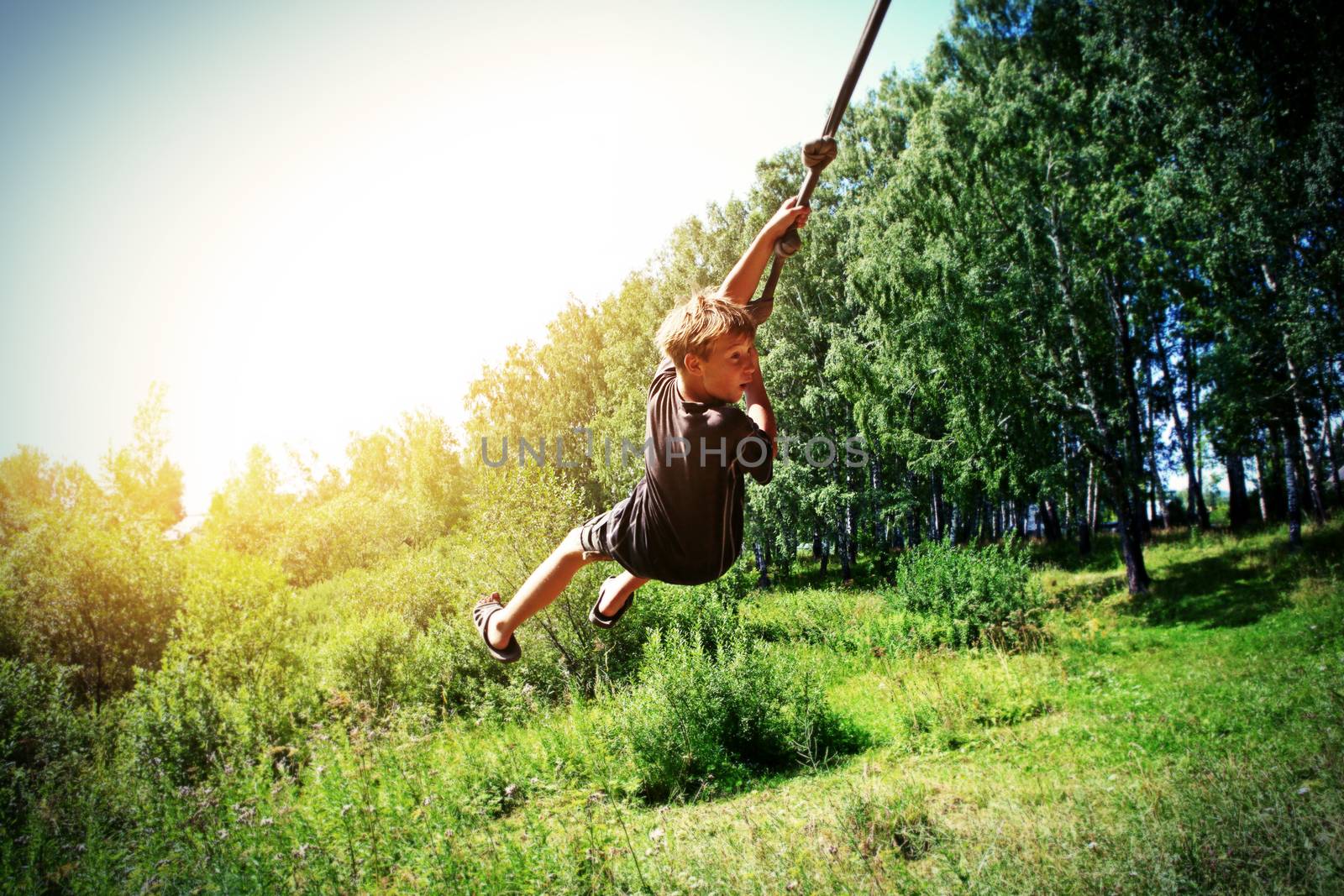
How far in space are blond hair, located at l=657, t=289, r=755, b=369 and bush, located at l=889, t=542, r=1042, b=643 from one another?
1411cm

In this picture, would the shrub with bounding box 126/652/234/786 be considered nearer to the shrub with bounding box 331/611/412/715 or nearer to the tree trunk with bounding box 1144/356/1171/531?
the shrub with bounding box 331/611/412/715

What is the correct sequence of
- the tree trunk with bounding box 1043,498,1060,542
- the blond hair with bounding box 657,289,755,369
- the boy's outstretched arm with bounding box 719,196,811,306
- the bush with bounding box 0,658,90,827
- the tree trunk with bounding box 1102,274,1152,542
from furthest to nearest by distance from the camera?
the tree trunk with bounding box 1043,498,1060,542 < the tree trunk with bounding box 1102,274,1152,542 < the bush with bounding box 0,658,90,827 < the boy's outstretched arm with bounding box 719,196,811,306 < the blond hair with bounding box 657,289,755,369

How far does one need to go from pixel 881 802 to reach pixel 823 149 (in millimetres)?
5889

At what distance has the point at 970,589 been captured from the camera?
49.8ft

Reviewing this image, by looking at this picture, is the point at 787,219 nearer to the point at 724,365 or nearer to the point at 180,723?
the point at 724,365

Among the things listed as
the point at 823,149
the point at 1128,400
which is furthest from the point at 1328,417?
the point at 823,149

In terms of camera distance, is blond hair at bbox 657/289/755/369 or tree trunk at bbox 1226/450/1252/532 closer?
blond hair at bbox 657/289/755/369

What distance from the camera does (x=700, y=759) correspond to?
894 cm

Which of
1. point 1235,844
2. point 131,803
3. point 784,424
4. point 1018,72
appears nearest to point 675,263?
point 784,424

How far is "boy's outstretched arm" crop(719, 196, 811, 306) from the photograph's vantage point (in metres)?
3.00

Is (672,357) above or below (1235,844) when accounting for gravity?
above

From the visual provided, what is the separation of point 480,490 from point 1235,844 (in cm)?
1353

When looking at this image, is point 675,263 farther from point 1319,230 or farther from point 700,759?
point 700,759

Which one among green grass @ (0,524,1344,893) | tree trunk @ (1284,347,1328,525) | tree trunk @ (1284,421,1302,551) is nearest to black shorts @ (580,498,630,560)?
green grass @ (0,524,1344,893)
